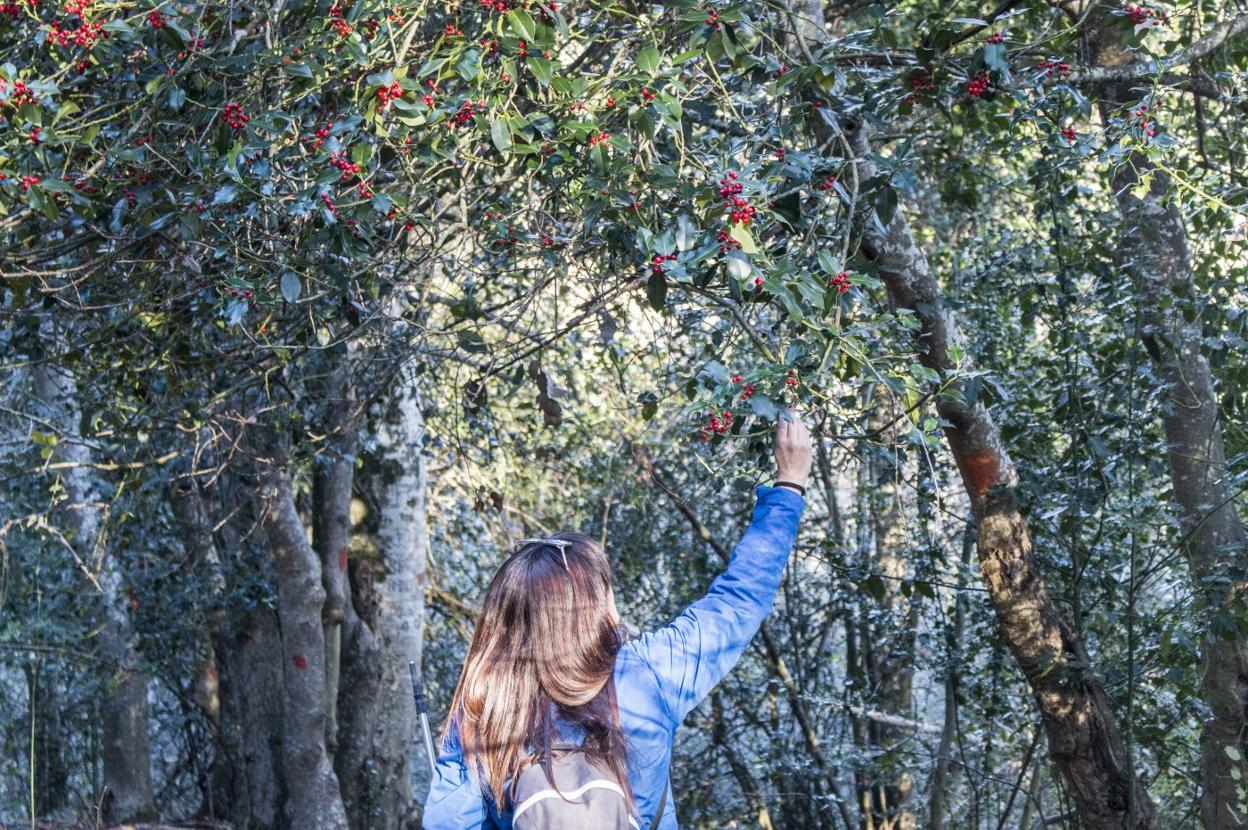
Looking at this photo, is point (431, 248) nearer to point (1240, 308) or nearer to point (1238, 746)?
point (1240, 308)

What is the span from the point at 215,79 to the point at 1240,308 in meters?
3.20

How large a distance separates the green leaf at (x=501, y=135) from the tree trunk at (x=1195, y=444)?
2050 millimetres

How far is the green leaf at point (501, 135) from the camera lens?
319 centimetres

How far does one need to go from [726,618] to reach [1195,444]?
108 inches

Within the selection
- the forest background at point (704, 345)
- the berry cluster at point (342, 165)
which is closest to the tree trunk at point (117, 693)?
the forest background at point (704, 345)

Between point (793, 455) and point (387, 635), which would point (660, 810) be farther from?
point (387, 635)

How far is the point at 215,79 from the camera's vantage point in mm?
3930

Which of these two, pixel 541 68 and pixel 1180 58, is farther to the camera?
pixel 1180 58

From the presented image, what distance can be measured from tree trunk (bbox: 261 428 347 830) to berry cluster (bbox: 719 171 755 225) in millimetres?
4416

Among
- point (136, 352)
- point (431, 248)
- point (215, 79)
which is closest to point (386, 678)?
point (136, 352)

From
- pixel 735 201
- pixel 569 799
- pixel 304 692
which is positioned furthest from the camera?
pixel 304 692

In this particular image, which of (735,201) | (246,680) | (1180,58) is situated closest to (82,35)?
(735,201)

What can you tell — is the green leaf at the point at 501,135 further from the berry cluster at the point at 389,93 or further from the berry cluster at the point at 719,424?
the berry cluster at the point at 719,424

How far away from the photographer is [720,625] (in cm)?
225
